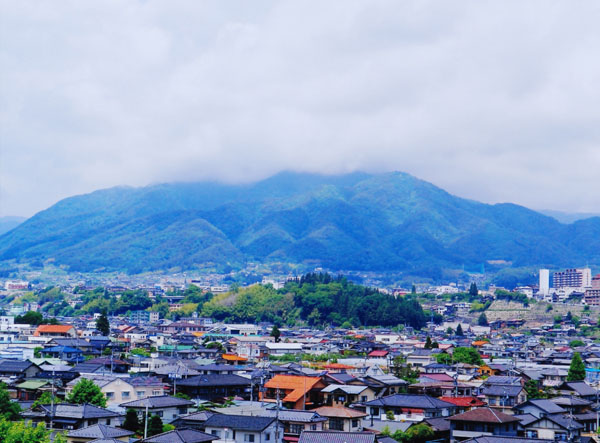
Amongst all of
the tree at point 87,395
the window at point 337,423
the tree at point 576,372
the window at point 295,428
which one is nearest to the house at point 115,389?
the tree at point 87,395

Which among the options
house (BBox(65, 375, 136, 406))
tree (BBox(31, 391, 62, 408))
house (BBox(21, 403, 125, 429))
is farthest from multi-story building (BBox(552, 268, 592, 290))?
house (BBox(21, 403, 125, 429))

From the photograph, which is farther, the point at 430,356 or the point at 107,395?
the point at 430,356

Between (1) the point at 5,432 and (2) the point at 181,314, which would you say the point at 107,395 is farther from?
(2) the point at 181,314

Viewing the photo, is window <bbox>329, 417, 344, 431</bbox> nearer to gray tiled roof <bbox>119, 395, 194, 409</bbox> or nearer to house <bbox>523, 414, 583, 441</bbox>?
gray tiled roof <bbox>119, 395, 194, 409</bbox>

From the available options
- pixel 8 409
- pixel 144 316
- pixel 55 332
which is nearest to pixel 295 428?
pixel 8 409

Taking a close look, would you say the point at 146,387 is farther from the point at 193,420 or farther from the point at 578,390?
the point at 578,390

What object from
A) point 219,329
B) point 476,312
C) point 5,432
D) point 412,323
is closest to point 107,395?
point 5,432

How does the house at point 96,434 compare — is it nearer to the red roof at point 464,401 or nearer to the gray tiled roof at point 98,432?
the gray tiled roof at point 98,432
